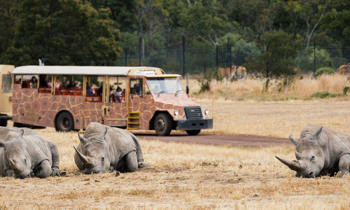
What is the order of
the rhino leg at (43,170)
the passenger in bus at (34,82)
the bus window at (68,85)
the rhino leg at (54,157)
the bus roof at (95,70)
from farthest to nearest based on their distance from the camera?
the passenger in bus at (34,82) → the bus window at (68,85) → the bus roof at (95,70) → the rhino leg at (54,157) → the rhino leg at (43,170)

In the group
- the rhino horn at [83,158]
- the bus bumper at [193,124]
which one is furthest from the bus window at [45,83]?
the rhino horn at [83,158]

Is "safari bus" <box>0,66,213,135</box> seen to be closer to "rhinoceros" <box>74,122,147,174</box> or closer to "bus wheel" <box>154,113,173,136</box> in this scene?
"bus wheel" <box>154,113,173,136</box>

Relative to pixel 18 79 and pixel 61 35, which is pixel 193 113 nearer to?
pixel 18 79

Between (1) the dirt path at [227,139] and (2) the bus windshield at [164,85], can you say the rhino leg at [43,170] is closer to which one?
(1) the dirt path at [227,139]

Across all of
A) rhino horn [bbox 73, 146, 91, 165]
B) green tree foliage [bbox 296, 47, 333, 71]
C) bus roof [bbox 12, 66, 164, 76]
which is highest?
green tree foliage [bbox 296, 47, 333, 71]

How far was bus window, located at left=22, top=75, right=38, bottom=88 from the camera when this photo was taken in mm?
31891

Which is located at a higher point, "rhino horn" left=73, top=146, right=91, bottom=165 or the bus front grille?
the bus front grille

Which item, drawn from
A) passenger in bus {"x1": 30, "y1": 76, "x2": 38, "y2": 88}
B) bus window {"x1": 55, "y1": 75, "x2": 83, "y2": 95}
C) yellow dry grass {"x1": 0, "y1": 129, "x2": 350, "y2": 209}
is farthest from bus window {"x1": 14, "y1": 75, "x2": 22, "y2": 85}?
yellow dry grass {"x1": 0, "y1": 129, "x2": 350, "y2": 209}

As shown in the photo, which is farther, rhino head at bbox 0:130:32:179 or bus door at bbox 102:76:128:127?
bus door at bbox 102:76:128:127

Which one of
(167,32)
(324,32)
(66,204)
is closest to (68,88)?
(66,204)

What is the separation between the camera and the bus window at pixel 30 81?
105 feet

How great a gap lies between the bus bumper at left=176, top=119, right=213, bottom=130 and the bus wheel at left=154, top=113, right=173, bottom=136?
13.2 inches

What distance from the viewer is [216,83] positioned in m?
51.7

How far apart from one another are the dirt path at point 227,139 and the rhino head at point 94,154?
925cm
